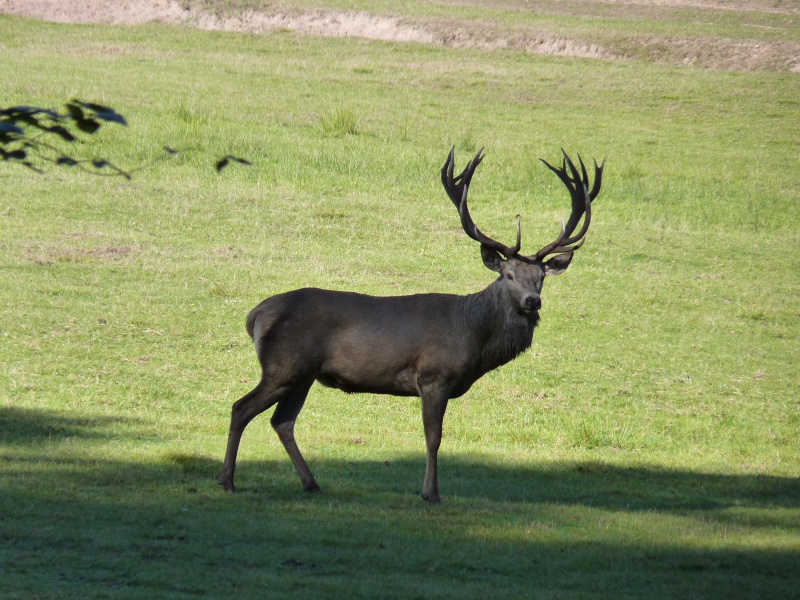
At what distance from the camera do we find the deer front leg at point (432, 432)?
9.80 metres

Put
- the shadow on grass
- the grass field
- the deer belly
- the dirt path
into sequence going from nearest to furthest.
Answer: the shadow on grass
the grass field
the deer belly
the dirt path

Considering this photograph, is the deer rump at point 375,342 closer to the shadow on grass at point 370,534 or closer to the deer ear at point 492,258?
the deer ear at point 492,258

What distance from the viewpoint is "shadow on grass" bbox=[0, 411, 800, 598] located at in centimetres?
745

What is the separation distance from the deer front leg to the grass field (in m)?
0.24

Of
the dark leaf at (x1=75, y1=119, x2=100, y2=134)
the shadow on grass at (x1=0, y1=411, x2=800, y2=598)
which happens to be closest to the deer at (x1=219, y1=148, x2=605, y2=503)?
the shadow on grass at (x1=0, y1=411, x2=800, y2=598)

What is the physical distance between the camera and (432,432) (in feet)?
32.3

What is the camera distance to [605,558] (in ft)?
27.1

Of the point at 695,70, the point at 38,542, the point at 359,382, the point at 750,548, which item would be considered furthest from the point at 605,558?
the point at 695,70

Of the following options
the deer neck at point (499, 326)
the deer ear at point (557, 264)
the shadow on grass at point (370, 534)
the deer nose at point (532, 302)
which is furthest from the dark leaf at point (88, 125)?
the deer ear at point (557, 264)

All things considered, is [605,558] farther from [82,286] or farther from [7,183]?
[7,183]

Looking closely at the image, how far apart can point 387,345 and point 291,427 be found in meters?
1.09

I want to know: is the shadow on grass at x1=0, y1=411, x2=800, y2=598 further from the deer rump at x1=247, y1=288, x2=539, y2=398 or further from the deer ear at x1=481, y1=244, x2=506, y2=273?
the deer ear at x1=481, y1=244, x2=506, y2=273

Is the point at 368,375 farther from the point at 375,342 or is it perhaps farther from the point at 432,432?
the point at 432,432

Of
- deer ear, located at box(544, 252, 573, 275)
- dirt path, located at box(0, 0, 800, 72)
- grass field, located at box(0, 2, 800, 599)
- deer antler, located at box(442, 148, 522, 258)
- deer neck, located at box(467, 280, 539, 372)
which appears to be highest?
dirt path, located at box(0, 0, 800, 72)
